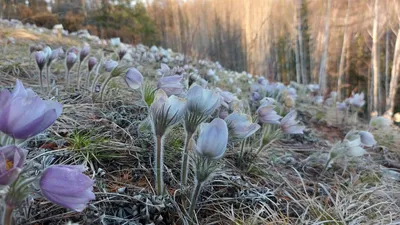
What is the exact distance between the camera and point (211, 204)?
96 cm

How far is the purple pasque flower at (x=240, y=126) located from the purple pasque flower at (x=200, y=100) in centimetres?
10

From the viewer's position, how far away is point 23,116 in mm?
574

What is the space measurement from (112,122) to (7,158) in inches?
31.4

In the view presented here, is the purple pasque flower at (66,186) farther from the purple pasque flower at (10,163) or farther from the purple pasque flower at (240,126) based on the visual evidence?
the purple pasque flower at (240,126)

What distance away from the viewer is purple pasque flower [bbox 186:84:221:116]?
84cm

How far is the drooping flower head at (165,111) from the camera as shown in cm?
82

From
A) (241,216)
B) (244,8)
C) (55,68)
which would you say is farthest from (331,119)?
(244,8)

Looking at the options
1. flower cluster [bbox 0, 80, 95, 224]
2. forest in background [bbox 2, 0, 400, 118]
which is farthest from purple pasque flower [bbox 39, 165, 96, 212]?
forest in background [bbox 2, 0, 400, 118]

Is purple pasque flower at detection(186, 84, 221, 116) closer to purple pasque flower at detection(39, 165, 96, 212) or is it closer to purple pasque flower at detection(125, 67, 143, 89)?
purple pasque flower at detection(39, 165, 96, 212)

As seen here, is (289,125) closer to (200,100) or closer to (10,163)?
(200,100)

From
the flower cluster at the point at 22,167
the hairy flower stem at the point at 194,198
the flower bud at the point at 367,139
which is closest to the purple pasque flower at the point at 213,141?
the hairy flower stem at the point at 194,198

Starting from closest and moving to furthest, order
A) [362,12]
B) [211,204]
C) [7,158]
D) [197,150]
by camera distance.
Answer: [7,158] → [197,150] → [211,204] → [362,12]

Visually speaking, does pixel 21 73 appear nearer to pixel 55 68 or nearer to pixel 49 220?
pixel 55 68

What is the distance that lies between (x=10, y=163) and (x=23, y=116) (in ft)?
0.29
